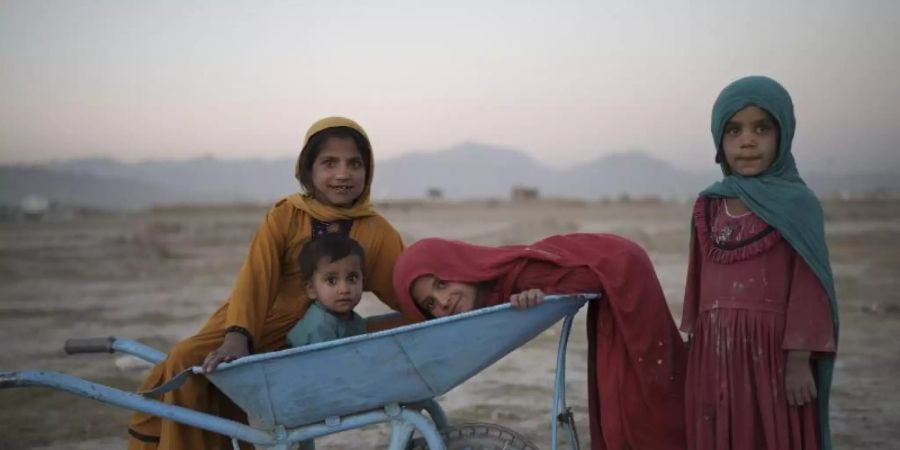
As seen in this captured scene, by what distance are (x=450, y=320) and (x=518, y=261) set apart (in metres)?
0.41

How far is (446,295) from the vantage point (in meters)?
2.70

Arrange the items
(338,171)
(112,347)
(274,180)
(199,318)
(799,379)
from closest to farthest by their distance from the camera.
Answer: (799,379) < (112,347) < (338,171) < (199,318) < (274,180)

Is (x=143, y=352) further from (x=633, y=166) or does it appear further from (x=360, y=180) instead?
(x=633, y=166)

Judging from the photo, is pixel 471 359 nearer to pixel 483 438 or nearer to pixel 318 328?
pixel 483 438

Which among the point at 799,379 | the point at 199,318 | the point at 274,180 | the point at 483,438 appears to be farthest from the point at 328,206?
the point at 274,180

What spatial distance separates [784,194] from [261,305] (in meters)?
1.94

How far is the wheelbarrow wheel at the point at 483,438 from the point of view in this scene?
2.80 metres

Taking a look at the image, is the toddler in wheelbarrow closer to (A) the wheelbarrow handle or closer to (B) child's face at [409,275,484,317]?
(B) child's face at [409,275,484,317]

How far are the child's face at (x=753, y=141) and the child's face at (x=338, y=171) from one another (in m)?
1.50

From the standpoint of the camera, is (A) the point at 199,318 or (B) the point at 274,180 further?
(B) the point at 274,180

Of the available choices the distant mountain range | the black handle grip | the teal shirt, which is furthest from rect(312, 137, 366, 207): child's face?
the distant mountain range

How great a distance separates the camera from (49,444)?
14.6 feet

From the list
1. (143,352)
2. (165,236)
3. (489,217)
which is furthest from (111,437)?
(489,217)

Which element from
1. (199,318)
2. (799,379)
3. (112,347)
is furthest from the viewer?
(199,318)
